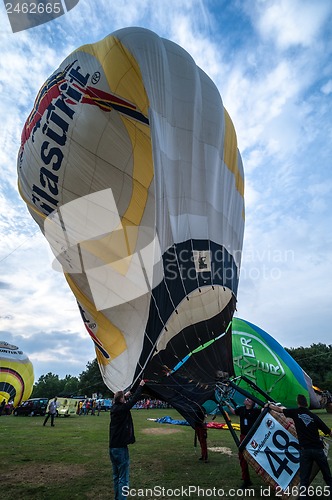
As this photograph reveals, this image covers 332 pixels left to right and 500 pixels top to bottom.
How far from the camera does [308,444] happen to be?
441 centimetres

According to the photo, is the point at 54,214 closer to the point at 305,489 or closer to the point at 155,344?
the point at 155,344

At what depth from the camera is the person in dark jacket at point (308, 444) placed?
431 cm

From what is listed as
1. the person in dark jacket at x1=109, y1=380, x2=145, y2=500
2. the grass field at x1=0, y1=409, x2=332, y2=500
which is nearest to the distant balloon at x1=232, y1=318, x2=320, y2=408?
the grass field at x1=0, y1=409, x2=332, y2=500

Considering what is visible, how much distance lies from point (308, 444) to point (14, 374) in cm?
2749

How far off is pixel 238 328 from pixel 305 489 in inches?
531

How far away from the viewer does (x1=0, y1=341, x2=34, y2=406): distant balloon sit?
26641 millimetres

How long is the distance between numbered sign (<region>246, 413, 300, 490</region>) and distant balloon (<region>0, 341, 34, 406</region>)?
84.9ft

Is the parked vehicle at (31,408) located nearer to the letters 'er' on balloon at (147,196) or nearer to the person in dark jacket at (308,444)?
the letters 'er' on balloon at (147,196)

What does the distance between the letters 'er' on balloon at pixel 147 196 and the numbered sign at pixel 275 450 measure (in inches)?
38.9

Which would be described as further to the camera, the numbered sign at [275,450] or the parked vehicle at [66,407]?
the parked vehicle at [66,407]

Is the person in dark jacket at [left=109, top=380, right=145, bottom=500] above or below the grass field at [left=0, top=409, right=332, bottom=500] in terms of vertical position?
above

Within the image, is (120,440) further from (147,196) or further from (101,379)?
(101,379)

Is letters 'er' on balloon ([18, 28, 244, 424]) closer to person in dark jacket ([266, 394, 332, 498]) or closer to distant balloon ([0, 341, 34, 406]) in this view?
person in dark jacket ([266, 394, 332, 498])

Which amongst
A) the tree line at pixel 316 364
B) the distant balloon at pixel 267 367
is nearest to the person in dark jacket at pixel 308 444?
the distant balloon at pixel 267 367
